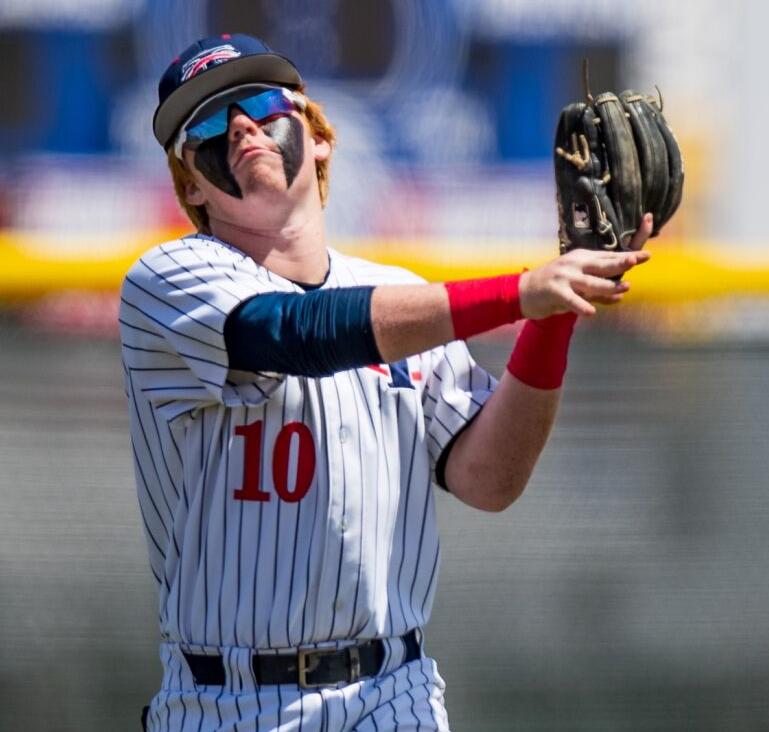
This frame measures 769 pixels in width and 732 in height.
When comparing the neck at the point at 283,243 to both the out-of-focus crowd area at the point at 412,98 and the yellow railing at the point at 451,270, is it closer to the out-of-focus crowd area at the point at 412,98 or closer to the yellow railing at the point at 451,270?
the yellow railing at the point at 451,270

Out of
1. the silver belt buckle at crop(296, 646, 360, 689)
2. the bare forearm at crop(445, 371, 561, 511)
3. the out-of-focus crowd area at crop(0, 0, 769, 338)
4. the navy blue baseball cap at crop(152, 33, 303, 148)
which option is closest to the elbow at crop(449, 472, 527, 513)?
the bare forearm at crop(445, 371, 561, 511)

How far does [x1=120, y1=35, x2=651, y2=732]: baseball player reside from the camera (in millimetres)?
1875

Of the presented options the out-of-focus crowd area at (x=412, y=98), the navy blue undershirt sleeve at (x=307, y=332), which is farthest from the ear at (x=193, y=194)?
the out-of-focus crowd area at (x=412, y=98)

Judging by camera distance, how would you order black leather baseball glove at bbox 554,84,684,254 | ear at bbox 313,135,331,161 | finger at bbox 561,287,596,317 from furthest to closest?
1. ear at bbox 313,135,331,161
2. black leather baseball glove at bbox 554,84,684,254
3. finger at bbox 561,287,596,317

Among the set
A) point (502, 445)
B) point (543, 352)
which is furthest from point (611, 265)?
point (502, 445)

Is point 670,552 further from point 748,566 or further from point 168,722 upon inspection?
point 168,722

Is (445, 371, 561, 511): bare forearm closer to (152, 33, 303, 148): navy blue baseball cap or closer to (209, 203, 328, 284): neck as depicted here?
(209, 203, 328, 284): neck

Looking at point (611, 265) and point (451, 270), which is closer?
point (611, 265)

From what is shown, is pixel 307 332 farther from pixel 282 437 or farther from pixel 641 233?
pixel 641 233

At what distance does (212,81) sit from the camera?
2.03m

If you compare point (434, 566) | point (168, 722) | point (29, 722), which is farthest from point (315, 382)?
point (29, 722)

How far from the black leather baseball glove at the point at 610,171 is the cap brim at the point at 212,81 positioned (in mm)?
438

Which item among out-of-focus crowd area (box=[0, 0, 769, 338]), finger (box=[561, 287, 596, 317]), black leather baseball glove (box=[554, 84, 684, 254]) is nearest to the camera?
finger (box=[561, 287, 596, 317])

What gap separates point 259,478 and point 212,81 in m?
0.55
